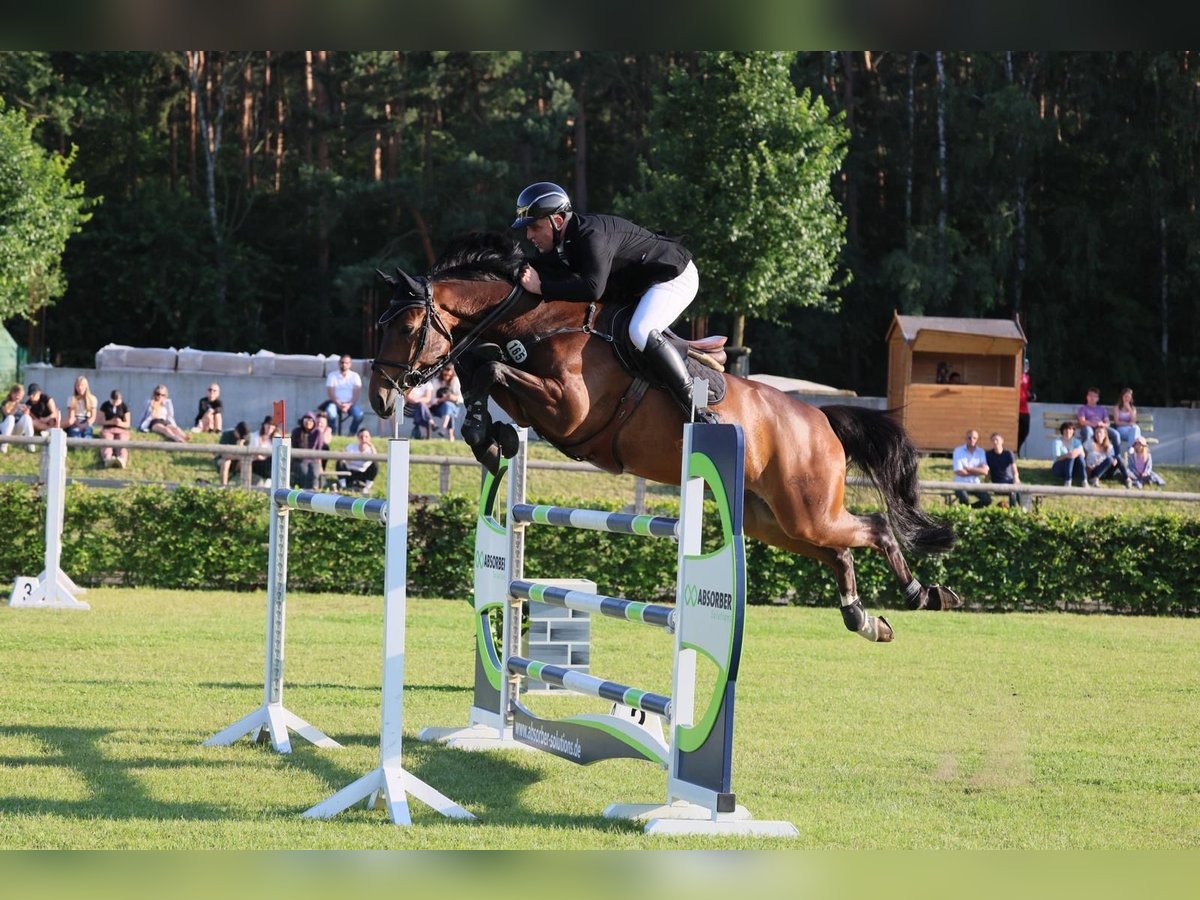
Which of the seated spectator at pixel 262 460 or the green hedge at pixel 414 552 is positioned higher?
the seated spectator at pixel 262 460

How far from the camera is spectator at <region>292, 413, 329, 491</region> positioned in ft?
46.1

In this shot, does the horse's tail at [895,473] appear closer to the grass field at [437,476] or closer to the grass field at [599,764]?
the grass field at [599,764]

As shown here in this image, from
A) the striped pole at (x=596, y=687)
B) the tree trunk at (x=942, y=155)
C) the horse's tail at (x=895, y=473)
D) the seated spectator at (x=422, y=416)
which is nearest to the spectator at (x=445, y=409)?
the seated spectator at (x=422, y=416)

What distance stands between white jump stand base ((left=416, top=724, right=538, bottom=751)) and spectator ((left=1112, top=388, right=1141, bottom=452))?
1463 centimetres

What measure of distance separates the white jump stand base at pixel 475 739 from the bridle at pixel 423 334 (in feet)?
5.83

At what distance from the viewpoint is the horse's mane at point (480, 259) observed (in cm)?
569

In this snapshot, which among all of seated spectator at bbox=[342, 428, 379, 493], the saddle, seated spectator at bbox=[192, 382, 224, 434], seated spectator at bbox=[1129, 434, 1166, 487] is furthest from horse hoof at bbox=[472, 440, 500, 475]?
seated spectator at bbox=[192, 382, 224, 434]

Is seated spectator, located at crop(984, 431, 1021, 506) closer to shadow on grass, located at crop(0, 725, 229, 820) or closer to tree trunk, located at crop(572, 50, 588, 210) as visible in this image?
shadow on grass, located at crop(0, 725, 229, 820)

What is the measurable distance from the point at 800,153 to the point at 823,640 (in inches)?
584

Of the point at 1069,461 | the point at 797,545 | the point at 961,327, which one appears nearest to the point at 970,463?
the point at 1069,461

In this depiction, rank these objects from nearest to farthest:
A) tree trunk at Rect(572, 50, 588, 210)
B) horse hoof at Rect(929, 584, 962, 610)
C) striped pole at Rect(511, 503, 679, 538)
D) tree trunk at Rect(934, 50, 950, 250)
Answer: striped pole at Rect(511, 503, 679, 538) → horse hoof at Rect(929, 584, 962, 610) → tree trunk at Rect(934, 50, 950, 250) → tree trunk at Rect(572, 50, 588, 210)

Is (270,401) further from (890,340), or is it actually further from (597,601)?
(597,601)

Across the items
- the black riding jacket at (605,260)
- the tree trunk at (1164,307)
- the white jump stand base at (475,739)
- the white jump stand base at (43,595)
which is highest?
the tree trunk at (1164,307)
